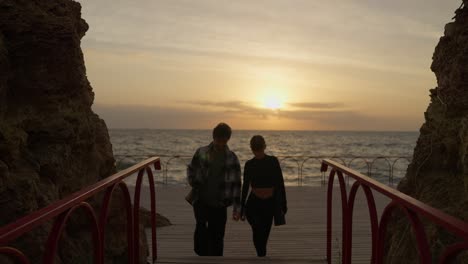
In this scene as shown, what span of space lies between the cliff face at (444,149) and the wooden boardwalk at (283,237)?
147 cm

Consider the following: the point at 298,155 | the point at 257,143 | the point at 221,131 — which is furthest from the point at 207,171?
the point at 298,155

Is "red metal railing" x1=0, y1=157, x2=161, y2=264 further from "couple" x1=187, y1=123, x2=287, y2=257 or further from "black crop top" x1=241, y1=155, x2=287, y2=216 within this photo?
"black crop top" x1=241, y1=155, x2=287, y2=216

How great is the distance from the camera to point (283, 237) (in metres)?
8.15

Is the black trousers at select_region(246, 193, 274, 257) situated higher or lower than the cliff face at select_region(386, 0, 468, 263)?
lower

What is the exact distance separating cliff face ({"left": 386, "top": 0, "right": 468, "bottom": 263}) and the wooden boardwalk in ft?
4.81

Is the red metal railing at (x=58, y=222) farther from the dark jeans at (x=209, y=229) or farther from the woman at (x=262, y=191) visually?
the woman at (x=262, y=191)

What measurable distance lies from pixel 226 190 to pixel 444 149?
2.07 meters

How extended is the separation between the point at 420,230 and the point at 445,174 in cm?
211

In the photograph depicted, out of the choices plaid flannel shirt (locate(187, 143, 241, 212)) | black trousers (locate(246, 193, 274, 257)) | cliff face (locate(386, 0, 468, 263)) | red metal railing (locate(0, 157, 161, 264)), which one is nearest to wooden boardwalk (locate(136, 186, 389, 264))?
black trousers (locate(246, 193, 274, 257))

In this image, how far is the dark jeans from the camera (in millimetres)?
5422

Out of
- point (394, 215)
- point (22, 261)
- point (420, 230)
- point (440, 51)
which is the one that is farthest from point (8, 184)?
point (440, 51)

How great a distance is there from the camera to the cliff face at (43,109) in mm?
3902

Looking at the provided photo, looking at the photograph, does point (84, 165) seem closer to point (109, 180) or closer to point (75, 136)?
point (75, 136)

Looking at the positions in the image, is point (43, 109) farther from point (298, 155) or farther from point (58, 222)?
point (298, 155)
